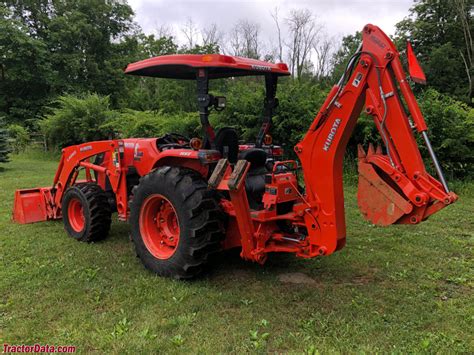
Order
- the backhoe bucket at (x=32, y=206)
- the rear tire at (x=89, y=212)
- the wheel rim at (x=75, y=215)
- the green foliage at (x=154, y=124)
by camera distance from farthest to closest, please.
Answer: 1. the green foliage at (x=154, y=124)
2. the backhoe bucket at (x=32, y=206)
3. the wheel rim at (x=75, y=215)
4. the rear tire at (x=89, y=212)

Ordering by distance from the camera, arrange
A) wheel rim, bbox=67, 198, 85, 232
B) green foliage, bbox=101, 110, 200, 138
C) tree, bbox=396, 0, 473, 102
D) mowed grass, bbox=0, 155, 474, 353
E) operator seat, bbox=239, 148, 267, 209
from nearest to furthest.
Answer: mowed grass, bbox=0, 155, 474, 353 < operator seat, bbox=239, 148, 267, 209 < wheel rim, bbox=67, 198, 85, 232 < green foliage, bbox=101, 110, 200, 138 < tree, bbox=396, 0, 473, 102

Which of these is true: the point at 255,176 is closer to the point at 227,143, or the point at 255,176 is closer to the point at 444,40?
the point at 227,143

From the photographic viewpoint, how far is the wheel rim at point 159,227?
456cm

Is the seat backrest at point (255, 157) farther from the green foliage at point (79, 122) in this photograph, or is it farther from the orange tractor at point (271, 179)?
the green foliage at point (79, 122)

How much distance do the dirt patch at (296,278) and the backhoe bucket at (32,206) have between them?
4.17 meters

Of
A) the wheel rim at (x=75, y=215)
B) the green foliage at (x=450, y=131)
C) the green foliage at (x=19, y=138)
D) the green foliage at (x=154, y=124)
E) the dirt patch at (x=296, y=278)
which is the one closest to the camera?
the dirt patch at (x=296, y=278)

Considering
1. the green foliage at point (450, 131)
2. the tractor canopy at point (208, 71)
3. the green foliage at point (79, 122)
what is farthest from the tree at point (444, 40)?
the tractor canopy at point (208, 71)

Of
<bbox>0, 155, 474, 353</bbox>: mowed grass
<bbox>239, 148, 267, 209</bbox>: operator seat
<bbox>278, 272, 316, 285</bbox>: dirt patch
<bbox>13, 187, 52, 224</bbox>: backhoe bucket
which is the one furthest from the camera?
<bbox>13, 187, 52, 224</bbox>: backhoe bucket

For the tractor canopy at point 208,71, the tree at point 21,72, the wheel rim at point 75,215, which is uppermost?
the tree at point 21,72

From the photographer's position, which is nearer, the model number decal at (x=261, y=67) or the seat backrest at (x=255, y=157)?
the model number decal at (x=261, y=67)

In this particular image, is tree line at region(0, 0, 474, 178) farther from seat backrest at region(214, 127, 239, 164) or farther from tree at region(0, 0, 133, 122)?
seat backrest at region(214, 127, 239, 164)

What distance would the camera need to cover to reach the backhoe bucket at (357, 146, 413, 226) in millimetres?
3402

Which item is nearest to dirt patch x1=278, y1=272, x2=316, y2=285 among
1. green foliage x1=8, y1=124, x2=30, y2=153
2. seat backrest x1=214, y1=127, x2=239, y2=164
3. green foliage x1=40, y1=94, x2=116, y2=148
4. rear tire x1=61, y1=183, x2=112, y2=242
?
seat backrest x1=214, y1=127, x2=239, y2=164

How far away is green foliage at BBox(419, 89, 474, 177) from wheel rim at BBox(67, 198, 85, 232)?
7.21 meters
